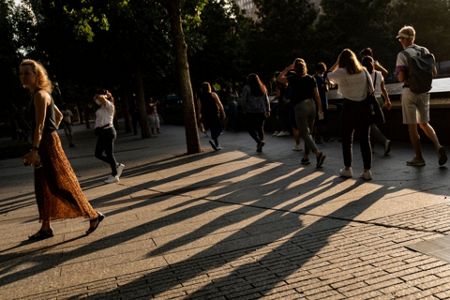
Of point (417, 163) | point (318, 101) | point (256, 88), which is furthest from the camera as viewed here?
point (256, 88)

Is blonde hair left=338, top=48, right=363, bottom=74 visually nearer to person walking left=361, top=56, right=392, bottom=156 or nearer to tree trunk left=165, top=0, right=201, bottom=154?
person walking left=361, top=56, right=392, bottom=156

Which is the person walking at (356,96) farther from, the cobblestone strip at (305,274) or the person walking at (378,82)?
the cobblestone strip at (305,274)

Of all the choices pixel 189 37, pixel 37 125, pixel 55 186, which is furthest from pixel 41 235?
pixel 189 37

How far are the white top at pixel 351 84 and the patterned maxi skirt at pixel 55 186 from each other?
390cm

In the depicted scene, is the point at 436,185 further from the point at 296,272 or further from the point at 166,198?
the point at 166,198

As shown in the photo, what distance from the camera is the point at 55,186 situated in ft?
15.7


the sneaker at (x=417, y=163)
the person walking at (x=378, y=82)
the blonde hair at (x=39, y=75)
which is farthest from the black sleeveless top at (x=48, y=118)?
the person walking at (x=378, y=82)

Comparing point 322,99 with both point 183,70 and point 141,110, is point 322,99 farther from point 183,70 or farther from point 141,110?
point 141,110

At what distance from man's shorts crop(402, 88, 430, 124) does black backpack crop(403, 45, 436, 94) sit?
0.16 m

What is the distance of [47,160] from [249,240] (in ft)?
7.31

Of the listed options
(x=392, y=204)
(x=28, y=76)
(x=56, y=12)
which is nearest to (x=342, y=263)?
(x=392, y=204)

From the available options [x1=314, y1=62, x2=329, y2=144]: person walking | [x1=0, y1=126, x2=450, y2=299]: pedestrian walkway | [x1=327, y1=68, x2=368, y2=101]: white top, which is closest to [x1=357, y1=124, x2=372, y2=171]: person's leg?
[x1=0, y1=126, x2=450, y2=299]: pedestrian walkway

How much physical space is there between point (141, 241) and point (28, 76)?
2.03 meters

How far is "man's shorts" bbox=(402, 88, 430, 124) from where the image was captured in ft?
22.7
